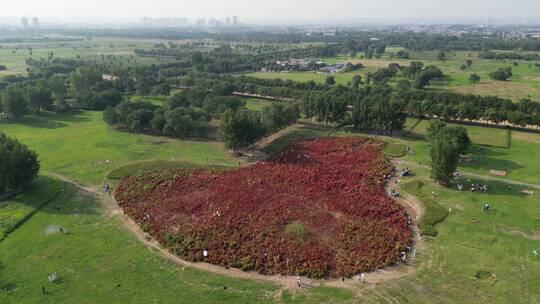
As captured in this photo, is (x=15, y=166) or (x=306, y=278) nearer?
(x=306, y=278)

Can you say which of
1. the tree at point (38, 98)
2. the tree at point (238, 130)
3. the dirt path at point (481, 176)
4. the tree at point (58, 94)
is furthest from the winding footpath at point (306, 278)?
the tree at point (58, 94)

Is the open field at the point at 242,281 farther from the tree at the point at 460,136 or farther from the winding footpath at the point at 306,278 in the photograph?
the tree at the point at 460,136

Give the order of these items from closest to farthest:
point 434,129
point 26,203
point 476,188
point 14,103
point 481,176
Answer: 1. point 26,203
2. point 476,188
3. point 481,176
4. point 434,129
5. point 14,103

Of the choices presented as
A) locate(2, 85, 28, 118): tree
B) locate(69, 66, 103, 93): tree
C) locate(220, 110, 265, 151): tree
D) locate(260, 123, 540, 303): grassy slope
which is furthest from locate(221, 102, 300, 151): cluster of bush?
locate(69, 66, 103, 93): tree

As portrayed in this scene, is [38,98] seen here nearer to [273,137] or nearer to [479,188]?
[273,137]

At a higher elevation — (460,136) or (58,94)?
(58,94)

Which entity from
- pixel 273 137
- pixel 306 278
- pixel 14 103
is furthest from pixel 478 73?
pixel 14 103
